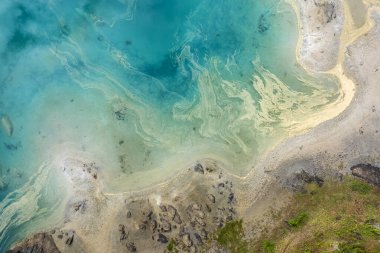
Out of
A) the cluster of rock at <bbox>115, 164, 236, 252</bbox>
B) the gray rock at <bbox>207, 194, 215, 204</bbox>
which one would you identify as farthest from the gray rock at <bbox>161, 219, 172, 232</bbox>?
the gray rock at <bbox>207, 194, 215, 204</bbox>

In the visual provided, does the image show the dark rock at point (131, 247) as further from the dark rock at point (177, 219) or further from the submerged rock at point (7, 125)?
the submerged rock at point (7, 125)

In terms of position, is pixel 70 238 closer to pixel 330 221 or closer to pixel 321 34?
pixel 330 221

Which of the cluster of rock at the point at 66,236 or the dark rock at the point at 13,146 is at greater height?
the dark rock at the point at 13,146

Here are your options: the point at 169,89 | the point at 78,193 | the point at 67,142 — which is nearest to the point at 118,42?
the point at 169,89

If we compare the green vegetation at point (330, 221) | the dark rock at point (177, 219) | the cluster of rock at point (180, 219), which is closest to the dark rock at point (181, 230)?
the cluster of rock at point (180, 219)

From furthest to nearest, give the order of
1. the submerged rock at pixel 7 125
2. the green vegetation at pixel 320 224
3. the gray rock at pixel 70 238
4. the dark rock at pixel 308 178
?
the submerged rock at pixel 7 125, the dark rock at pixel 308 178, the gray rock at pixel 70 238, the green vegetation at pixel 320 224

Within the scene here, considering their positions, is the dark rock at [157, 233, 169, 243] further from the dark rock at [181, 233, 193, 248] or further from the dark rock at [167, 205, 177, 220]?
the dark rock at [167, 205, 177, 220]
